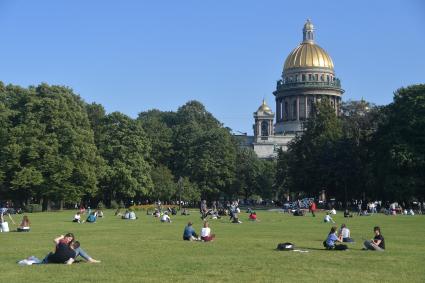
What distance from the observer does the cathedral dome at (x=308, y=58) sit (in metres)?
171

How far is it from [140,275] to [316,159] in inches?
2690

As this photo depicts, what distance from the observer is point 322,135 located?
86.4 metres

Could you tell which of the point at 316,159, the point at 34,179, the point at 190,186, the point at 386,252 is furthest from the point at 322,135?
the point at 386,252

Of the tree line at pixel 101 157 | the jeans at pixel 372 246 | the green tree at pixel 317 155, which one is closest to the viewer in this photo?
the jeans at pixel 372 246

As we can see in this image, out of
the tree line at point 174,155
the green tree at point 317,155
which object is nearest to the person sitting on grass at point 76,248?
the tree line at point 174,155

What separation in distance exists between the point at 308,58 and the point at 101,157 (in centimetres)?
10327

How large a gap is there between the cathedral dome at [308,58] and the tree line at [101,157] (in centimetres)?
5418

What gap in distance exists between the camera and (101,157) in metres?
77.7

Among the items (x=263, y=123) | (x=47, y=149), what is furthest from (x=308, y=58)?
(x=47, y=149)

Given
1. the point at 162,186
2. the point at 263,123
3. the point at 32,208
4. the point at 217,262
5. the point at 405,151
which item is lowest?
the point at 217,262

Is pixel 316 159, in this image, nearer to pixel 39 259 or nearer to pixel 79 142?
pixel 79 142

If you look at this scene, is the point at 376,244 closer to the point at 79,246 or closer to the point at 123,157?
the point at 79,246

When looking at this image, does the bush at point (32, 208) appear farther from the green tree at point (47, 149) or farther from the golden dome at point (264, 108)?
the golden dome at point (264, 108)

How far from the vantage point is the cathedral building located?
6658 inches
